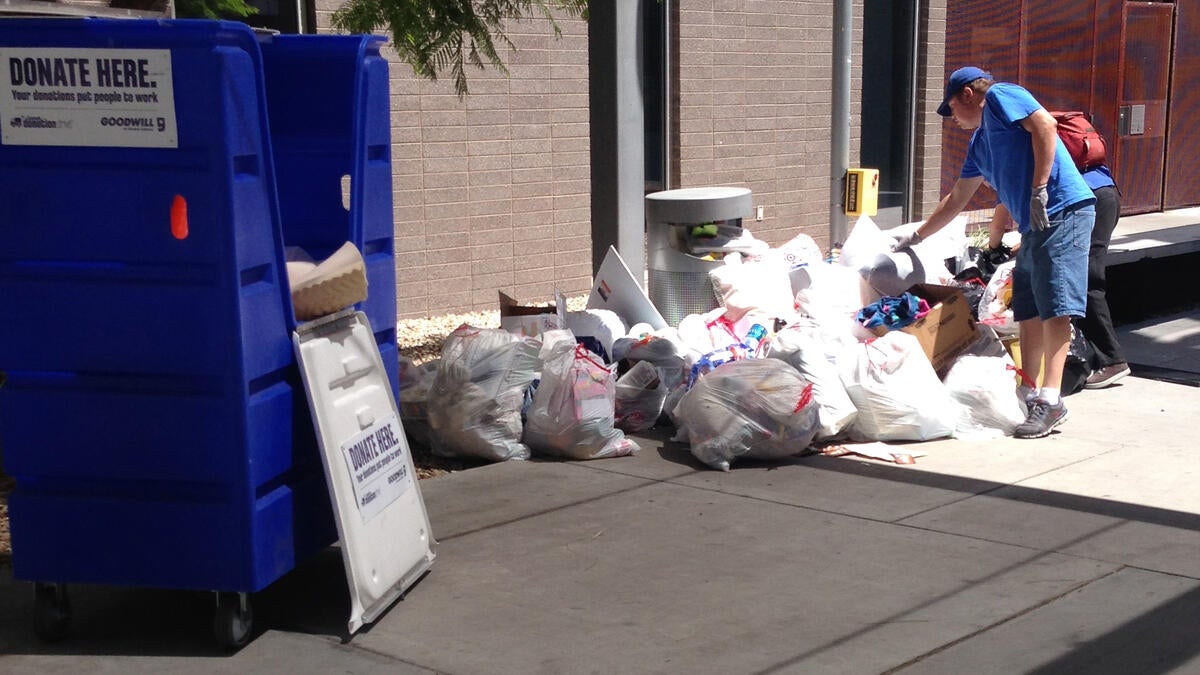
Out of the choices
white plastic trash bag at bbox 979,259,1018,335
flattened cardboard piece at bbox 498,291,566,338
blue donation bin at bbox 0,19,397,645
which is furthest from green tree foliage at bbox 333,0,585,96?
white plastic trash bag at bbox 979,259,1018,335

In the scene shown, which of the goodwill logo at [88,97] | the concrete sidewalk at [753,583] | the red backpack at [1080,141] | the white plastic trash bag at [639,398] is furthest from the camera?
the red backpack at [1080,141]

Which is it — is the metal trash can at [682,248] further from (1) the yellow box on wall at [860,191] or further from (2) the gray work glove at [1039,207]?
(2) the gray work glove at [1039,207]

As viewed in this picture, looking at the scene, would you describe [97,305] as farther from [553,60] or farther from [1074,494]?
[553,60]

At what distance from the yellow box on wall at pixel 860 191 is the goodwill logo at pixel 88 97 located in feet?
17.9

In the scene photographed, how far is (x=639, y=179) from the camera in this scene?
789 cm

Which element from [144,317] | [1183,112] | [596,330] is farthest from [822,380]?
[1183,112]

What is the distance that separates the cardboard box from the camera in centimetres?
688

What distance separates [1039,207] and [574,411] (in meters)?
2.46

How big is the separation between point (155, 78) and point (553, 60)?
6768 mm

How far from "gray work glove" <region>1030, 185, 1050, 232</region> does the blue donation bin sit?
3928mm

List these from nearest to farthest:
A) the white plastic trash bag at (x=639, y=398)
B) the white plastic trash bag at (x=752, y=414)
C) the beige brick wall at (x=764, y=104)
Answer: the white plastic trash bag at (x=752, y=414) < the white plastic trash bag at (x=639, y=398) < the beige brick wall at (x=764, y=104)

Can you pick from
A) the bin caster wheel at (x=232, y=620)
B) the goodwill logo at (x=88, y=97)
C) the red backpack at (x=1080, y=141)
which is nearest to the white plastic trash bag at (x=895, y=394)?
the red backpack at (x=1080, y=141)

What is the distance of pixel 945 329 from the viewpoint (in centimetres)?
696

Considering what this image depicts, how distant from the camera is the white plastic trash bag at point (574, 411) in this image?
6.16 meters
